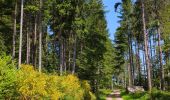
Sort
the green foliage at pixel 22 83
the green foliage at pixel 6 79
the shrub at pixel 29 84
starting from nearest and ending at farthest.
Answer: the green foliage at pixel 6 79 < the green foliage at pixel 22 83 < the shrub at pixel 29 84

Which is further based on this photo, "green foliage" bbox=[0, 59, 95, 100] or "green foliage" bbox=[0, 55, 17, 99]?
"green foliage" bbox=[0, 59, 95, 100]

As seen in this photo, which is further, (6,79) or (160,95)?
(160,95)

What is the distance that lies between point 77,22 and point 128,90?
14467 mm

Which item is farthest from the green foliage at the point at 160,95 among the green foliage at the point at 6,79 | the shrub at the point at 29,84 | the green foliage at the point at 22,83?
the green foliage at the point at 6,79

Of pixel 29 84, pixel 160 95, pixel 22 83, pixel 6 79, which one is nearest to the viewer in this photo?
pixel 6 79

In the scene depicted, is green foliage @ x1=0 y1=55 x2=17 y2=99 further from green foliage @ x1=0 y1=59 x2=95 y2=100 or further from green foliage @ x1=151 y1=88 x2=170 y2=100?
green foliage @ x1=151 y1=88 x2=170 y2=100

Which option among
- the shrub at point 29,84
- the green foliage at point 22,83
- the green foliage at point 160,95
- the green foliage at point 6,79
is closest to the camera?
the green foliage at point 6,79

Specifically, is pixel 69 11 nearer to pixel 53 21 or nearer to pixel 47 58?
pixel 53 21

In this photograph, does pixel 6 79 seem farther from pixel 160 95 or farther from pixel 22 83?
pixel 160 95

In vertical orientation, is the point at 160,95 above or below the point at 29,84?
below

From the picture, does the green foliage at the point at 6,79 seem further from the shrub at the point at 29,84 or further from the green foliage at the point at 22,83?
the shrub at the point at 29,84

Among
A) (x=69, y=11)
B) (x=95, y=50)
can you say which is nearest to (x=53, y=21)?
(x=69, y=11)

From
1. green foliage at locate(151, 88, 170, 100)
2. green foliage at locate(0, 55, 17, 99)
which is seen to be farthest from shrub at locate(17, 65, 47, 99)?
green foliage at locate(151, 88, 170, 100)

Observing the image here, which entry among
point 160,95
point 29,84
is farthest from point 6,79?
point 160,95
